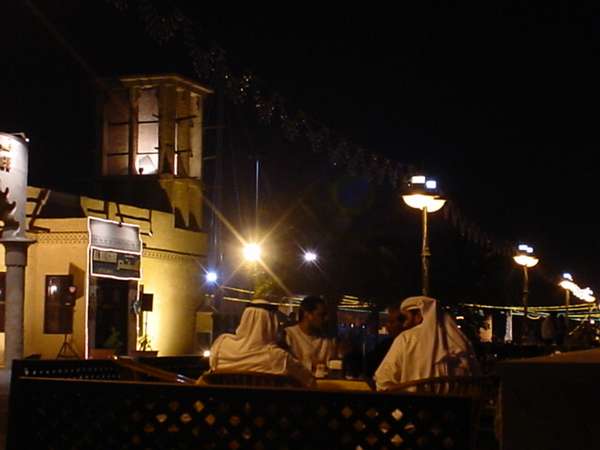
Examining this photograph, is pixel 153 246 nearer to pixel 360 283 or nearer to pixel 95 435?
pixel 360 283

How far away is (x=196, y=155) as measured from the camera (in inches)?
1597

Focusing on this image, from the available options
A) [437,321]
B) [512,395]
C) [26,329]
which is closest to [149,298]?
[26,329]

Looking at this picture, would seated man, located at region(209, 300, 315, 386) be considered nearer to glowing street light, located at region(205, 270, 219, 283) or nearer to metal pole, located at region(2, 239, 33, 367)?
metal pole, located at region(2, 239, 33, 367)

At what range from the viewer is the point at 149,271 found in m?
35.6

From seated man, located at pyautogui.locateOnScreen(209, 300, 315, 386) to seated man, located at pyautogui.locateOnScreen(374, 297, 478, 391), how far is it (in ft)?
2.81

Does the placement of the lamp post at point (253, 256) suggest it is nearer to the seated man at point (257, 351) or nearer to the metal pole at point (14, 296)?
the metal pole at point (14, 296)

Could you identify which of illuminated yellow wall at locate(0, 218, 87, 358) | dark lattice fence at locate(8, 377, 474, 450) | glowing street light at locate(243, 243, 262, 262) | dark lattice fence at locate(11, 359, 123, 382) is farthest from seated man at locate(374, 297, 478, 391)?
glowing street light at locate(243, 243, 262, 262)

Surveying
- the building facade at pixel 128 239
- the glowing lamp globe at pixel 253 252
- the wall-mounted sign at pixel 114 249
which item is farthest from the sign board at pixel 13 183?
the glowing lamp globe at pixel 253 252

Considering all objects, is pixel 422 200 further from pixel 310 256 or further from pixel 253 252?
pixel 253 252

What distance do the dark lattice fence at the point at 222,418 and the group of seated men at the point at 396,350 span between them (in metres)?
1.57

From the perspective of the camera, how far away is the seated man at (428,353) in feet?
24.1

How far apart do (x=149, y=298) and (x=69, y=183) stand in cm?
1114

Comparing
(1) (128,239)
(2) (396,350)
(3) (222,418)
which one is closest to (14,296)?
(1) (128,239)

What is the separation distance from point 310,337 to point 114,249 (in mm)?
22157
